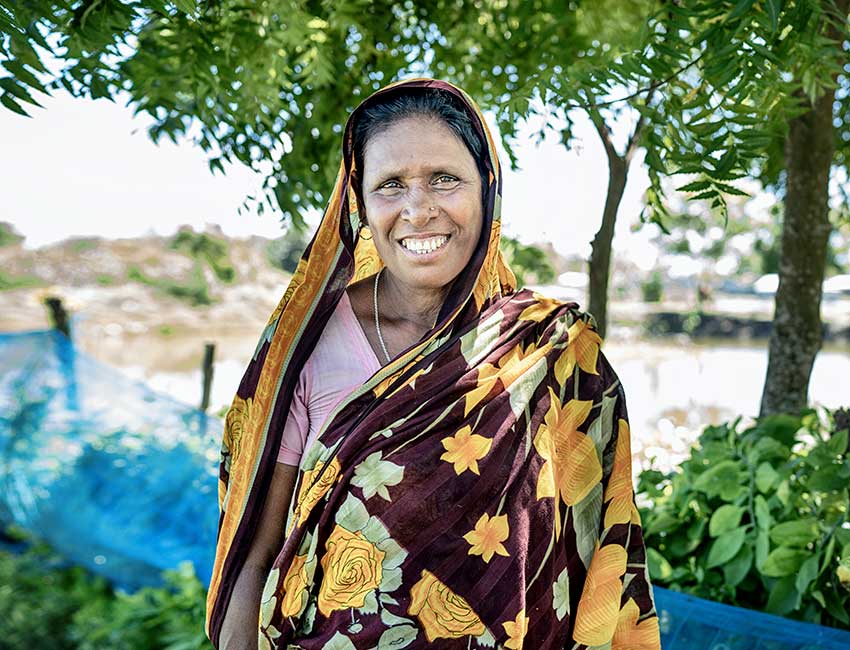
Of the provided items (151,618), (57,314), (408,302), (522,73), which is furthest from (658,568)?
(57,314)

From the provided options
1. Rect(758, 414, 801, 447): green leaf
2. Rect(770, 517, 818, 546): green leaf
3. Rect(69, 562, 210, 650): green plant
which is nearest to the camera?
Rect(770, 517, 818, 546): green leaf

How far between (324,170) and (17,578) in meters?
2.69

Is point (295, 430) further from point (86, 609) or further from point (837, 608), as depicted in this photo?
point (86, 609)

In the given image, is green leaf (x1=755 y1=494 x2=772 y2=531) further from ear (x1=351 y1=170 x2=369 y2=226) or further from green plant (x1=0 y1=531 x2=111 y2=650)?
green plant (x1=0 y1=531 x2=111 y2=650)

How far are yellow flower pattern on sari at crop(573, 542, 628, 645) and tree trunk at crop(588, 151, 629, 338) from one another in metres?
1.33

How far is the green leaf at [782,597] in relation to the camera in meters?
2.15

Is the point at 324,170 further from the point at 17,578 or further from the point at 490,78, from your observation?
the point at 17,578

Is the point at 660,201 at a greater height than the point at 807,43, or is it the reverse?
the point at 807,43

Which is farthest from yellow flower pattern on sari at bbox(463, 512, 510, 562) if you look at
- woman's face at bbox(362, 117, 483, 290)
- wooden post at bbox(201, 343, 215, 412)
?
wooden post at bbox(201, 343, 215, 412)

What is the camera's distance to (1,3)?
4.37ft

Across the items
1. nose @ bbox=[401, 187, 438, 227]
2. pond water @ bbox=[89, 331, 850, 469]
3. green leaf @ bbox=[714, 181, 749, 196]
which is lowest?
pond water @ bbox=[89, 331, 850, 469]

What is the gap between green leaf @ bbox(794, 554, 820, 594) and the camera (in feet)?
6.81

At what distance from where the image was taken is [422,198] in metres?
1.44

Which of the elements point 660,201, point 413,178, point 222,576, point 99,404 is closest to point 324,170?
point 660,201
